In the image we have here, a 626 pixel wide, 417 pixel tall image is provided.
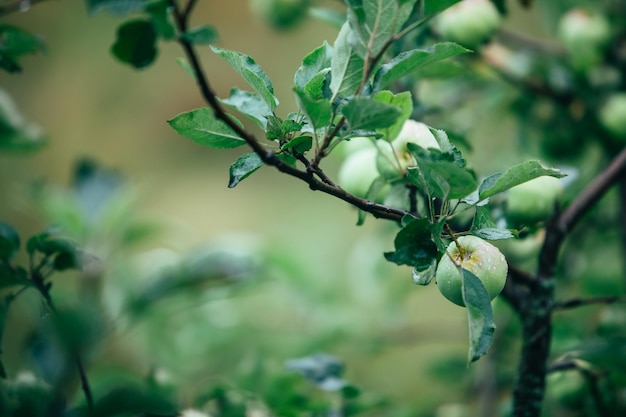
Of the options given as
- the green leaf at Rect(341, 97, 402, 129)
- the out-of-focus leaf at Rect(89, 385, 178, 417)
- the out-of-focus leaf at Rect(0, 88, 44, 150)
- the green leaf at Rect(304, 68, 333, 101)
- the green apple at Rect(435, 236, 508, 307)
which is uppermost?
the out-of-focus leaf at Rect(0, 88, 44, 150)

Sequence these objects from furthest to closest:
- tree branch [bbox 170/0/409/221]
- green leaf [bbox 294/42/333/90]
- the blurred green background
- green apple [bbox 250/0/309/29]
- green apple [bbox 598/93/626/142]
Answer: the blurred green background < green apple [bbox 250/0/309/29] < green apple [bbox 598/93/626/142] < green leaf [bbox 294/42/333/90] < tree branch [bbox 170/0/409/221]

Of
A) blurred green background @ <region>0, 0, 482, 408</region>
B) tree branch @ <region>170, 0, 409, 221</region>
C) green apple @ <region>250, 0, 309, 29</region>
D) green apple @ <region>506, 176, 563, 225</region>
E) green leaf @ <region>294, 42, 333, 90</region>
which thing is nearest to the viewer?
tree branch @ <region>170, 0, 409, 221</region>

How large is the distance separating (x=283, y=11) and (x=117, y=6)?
0.60 metres

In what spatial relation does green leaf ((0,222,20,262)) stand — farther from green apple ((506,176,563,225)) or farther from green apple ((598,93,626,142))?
green apple ((598,93,626,142))

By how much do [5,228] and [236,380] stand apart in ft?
0.89

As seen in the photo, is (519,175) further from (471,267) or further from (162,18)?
(162,18)

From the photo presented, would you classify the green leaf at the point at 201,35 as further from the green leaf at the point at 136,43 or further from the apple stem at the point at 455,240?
the apple stem at the point at 455,240

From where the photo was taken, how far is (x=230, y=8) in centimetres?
193

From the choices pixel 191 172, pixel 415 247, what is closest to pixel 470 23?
pixel 415 247

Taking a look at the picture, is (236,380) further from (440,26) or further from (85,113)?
(85,113)

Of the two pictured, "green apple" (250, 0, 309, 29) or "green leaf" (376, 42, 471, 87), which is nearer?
"green leaf" (376, 42, 471, 87)

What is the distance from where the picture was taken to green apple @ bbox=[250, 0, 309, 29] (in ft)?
2.93

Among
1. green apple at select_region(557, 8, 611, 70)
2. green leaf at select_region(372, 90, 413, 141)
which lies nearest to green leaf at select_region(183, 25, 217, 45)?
green leaf at select_region(372, 90, 413, 141)

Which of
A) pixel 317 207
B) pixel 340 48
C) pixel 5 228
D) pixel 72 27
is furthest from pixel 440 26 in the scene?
pixel 72 27
